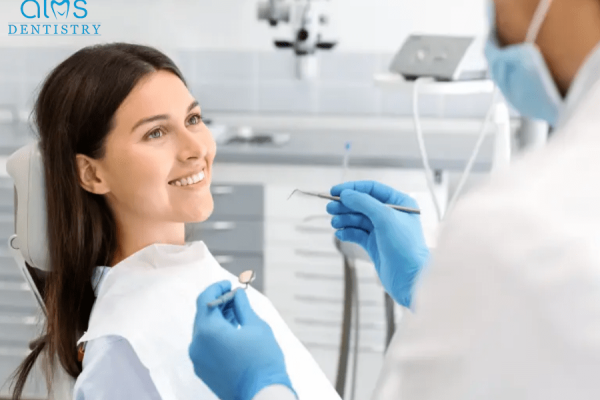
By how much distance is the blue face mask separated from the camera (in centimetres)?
80

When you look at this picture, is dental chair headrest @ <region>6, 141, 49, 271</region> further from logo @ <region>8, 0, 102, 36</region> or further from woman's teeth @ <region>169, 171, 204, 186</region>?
logo @ <region>8, 0, 102, 36</region>

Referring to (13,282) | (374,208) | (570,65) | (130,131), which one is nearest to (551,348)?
(570,65)

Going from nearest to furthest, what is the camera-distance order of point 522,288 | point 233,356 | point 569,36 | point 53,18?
point 522,288
point 569,36
point 233,356
point 53,18

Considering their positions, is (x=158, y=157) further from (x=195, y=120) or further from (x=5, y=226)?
(x=5, y=226)

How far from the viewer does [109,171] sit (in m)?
1.46

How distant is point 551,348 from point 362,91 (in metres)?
2.96

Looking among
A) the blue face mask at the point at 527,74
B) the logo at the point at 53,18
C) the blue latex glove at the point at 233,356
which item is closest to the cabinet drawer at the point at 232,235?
the logo at the point at 53,18

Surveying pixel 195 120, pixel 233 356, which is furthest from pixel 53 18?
pixel 233 356

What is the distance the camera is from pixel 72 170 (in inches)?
56.0

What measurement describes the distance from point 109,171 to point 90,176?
4cm

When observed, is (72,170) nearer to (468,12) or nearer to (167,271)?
(167,271)

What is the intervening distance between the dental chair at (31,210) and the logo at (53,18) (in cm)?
155

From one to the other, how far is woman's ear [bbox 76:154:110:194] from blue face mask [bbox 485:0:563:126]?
0.75 metres

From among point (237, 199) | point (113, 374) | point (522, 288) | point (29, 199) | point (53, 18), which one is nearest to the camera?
point (522, 288)
